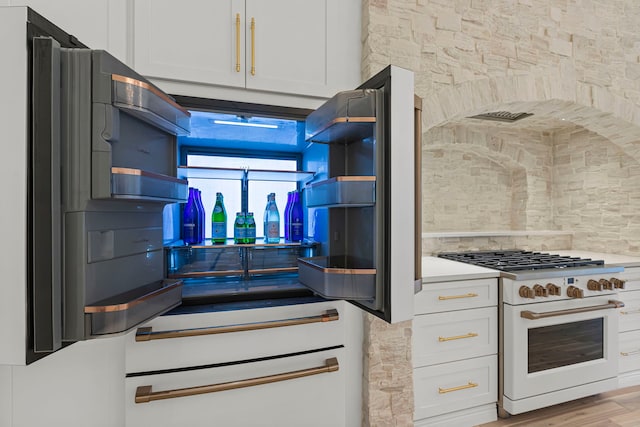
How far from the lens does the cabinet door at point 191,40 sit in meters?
1.26

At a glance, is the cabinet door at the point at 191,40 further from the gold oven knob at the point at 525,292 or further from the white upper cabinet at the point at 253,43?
the gold oven knob at the point at 525,292

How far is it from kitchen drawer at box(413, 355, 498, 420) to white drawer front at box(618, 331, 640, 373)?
3.92ft

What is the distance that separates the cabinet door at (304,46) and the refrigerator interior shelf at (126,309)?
92 centimetres

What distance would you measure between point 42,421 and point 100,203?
0.95 metres

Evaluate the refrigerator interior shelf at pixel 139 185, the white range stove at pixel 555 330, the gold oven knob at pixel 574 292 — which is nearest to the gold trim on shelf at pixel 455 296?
the white range stove at pixel 555 330

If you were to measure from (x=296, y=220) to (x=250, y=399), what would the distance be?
2.68ft

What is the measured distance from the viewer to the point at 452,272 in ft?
6.24

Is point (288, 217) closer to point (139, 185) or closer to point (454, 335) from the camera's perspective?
point (139, 185)

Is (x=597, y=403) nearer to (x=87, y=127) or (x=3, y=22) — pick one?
(x=87, y=127)

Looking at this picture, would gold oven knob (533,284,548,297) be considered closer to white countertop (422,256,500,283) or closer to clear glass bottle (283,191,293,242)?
white countertop (422,256,500,283)

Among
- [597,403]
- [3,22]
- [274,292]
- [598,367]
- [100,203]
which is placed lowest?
[597,403]

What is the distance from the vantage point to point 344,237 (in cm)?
139

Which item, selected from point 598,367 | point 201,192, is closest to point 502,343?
point 598,367

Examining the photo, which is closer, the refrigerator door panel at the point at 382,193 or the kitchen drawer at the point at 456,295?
the refrigerator door panel at the point at 382,193
